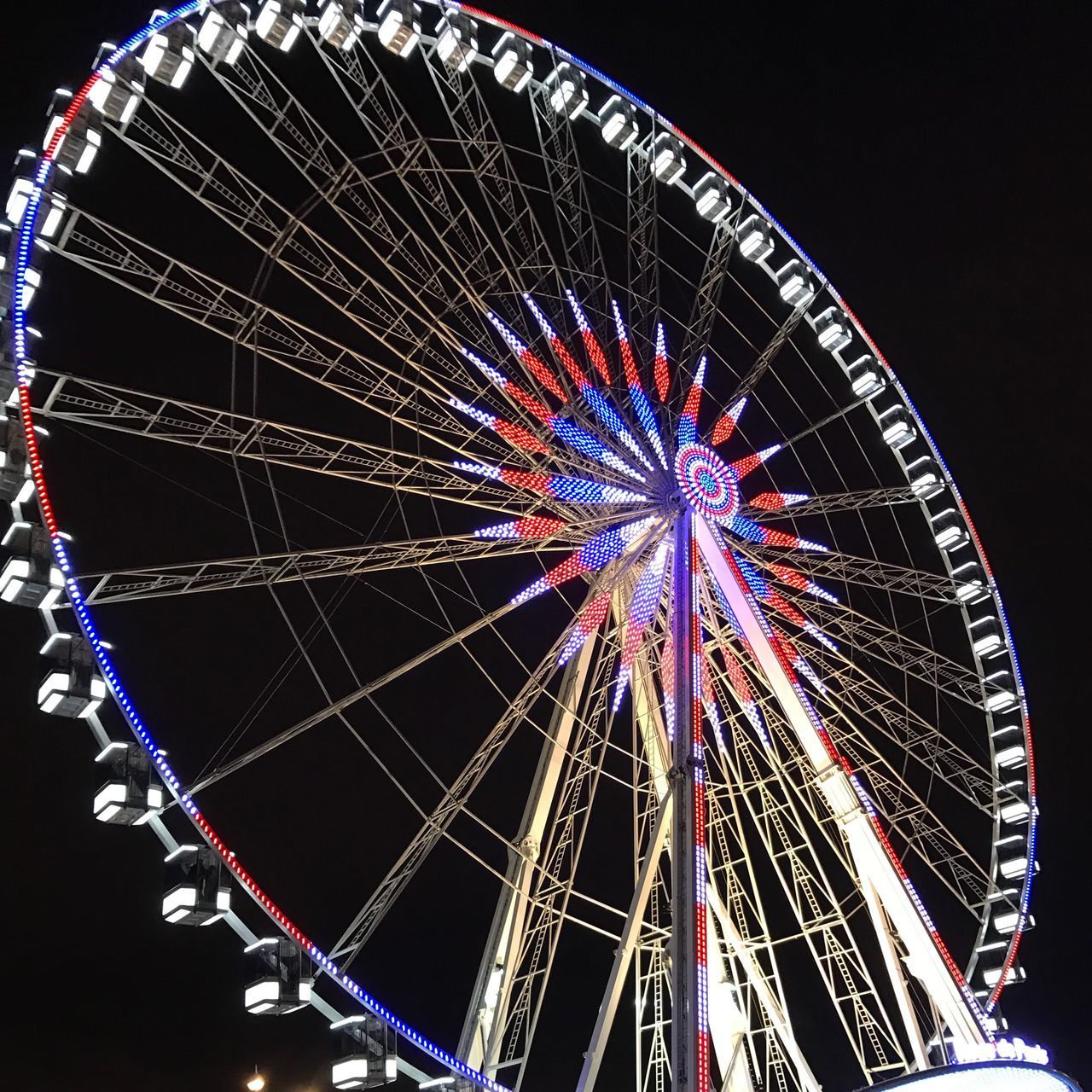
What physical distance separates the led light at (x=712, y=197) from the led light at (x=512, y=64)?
10.0 ft

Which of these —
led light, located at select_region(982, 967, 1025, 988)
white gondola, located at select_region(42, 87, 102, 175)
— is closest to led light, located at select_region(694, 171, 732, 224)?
white gondola, located at select_region(42, 87, 102, 175)

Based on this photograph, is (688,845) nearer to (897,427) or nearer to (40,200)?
(40,200)

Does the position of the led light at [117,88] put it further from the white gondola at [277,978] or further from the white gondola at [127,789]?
the white gondola at [277,978]

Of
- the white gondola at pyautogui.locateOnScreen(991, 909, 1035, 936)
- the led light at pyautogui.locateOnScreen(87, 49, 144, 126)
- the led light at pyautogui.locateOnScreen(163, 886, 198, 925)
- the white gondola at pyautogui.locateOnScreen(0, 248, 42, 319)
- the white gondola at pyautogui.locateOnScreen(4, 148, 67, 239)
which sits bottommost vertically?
the white gondola at pyautogui.locateOnScreen(991, 909, 1035, 936)

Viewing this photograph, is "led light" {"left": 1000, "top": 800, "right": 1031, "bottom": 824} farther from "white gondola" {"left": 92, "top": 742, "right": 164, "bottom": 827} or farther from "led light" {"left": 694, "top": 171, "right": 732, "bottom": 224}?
"white gondola" {"left": 92, "top": 742, "right": 164, "bottom": 827}

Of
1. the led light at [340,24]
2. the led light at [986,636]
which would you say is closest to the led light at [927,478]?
the led light at [986,636]

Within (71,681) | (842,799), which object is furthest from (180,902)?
(842,799)

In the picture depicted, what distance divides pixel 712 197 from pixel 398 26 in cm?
497

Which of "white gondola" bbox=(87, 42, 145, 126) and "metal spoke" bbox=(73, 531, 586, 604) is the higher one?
"white gondola" bbox=(87, 42, 145, 126)

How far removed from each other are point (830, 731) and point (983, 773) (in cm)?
294

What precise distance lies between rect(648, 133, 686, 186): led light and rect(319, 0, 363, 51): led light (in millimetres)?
4375

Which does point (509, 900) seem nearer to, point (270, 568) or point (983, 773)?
point (270, 568)

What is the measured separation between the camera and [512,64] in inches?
647

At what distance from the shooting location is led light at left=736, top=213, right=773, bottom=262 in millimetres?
18078
